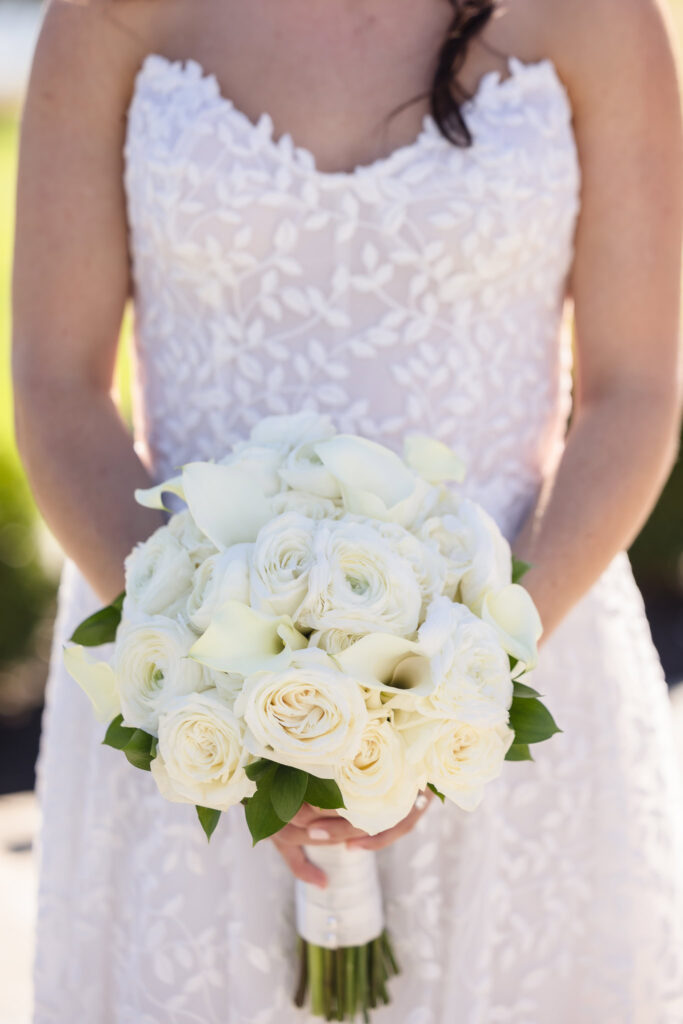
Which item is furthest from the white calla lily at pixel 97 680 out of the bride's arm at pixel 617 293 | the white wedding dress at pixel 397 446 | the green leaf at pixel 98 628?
the bride's arm at pixel 617 293

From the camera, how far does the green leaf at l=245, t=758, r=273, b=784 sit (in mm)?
1347

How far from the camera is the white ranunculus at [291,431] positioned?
5.15ft

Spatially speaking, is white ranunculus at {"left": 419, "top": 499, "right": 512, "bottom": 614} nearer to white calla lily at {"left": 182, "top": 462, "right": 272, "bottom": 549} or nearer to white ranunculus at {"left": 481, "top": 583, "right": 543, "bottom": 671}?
white ranunculus at {"left": 481, "top": 583, "right": 543, "bottom": 671}

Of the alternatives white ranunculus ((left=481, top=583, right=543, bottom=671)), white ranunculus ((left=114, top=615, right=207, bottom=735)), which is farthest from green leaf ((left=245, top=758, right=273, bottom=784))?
white ranunculus ((left=481, top=583, right=543, bottom=671))

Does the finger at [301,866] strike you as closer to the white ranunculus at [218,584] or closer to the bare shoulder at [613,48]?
the white ranunculus at [218,584]

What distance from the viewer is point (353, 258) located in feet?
6.15

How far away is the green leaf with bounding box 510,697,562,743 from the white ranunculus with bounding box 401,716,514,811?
86 millimetres

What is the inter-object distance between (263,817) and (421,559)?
365mm

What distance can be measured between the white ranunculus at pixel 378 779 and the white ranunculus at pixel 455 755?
2 cm

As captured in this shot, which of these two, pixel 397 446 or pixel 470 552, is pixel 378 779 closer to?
pixel 470 552

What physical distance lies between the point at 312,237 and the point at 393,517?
641mm

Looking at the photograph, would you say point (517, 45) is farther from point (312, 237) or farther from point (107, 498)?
point (107, 498)

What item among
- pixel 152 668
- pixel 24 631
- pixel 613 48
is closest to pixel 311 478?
pixel 152 668

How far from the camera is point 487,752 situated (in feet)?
4.46
